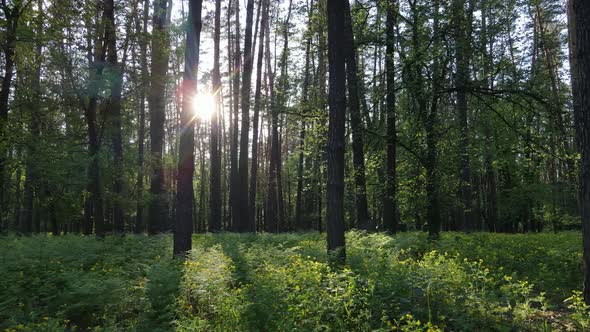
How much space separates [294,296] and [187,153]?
5.63 m

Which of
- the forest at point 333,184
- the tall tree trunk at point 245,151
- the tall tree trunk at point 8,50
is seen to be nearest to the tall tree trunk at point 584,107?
the forest at point 333,184

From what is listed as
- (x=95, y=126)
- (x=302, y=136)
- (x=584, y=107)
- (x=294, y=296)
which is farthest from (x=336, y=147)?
(x=302, y=136)

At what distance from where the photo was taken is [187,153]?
9383 mm

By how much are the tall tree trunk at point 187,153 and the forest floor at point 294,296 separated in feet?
4.77

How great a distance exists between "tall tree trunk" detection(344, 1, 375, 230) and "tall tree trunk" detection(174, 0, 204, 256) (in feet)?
16.7

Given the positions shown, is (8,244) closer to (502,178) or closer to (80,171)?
(80,171)

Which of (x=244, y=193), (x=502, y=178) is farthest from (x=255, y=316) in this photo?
(x=502, y=178)

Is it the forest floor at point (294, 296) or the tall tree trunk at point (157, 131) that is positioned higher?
the tall tree trunk at point (157, 131)

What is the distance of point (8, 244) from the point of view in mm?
10938

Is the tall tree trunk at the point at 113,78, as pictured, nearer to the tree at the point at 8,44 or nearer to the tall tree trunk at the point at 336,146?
the tree at the point at 8,44

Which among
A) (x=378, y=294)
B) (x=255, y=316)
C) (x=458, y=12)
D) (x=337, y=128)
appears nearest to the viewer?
(x=255, y=316)

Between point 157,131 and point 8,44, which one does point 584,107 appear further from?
point 8,44

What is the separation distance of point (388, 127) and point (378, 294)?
826 centimetres

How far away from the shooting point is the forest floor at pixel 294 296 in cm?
456
